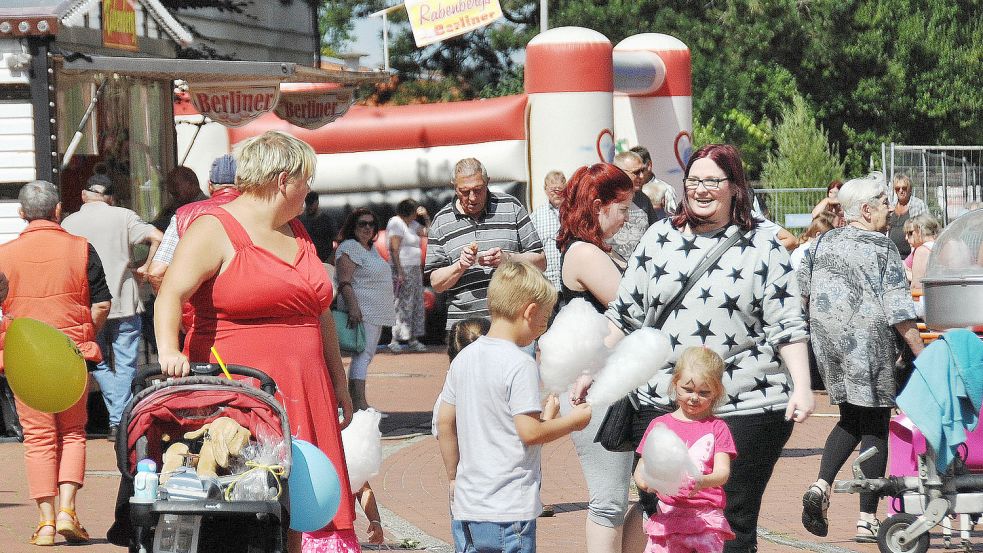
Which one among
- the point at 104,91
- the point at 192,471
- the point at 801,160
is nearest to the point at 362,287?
the point at 104,91

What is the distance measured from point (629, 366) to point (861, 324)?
3.00m

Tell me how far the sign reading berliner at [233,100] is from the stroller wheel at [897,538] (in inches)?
260

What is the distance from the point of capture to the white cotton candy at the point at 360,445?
5.46 metres

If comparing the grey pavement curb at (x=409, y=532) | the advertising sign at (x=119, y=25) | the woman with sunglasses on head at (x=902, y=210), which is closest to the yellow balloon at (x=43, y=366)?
the grey pavement curb at (x=409, y=532)

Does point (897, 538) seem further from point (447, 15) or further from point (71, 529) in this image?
point (447, 15)

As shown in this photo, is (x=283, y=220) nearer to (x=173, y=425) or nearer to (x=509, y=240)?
(x=173, y=425)

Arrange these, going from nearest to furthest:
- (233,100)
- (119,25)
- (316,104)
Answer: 1. (233,100)
2. (119,25)
3. (316,104)

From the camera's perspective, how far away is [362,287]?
1145cm

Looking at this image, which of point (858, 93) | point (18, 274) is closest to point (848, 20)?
point (858, 93)

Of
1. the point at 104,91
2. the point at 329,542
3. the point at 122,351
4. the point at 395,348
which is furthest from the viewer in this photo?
the point at 395,348

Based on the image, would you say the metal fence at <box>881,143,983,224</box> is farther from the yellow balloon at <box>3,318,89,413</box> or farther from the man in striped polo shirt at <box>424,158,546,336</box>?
the yellow balloon at <box>3,318,89,413</box>

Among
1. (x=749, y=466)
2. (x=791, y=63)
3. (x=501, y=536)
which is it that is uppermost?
(x=791, y=63)

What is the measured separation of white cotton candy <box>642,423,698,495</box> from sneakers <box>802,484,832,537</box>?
8.50 ft

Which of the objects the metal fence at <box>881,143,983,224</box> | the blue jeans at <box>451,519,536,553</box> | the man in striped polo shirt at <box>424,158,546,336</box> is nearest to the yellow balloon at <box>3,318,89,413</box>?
the blue jeans at <box>451,519,536,553</box>
